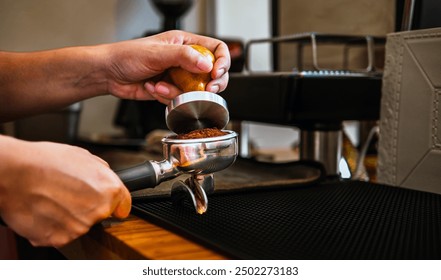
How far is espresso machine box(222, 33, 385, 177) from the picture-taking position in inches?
41.3

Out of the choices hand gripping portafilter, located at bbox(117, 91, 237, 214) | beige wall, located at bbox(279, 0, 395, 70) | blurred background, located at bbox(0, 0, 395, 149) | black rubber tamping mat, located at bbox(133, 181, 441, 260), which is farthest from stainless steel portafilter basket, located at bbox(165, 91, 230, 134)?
blurred background, located at bbox(0, 0, 395, 149)

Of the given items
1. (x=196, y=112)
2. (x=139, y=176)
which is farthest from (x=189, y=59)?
(x=139, y=176)

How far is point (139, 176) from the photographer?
67 centimetres

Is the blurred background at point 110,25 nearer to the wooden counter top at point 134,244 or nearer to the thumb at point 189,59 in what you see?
the thumb at point 189,59

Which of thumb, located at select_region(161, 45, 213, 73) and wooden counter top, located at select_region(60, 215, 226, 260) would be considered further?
thumb, located at select_region(161, 45, 213, 73)

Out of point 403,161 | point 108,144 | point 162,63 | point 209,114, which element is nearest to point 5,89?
point 162,63

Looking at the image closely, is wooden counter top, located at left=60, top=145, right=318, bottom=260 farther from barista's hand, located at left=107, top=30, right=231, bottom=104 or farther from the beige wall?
the beige wall

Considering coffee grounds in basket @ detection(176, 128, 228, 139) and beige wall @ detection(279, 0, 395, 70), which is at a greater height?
beige wall @ detection(279, 0, 395, 70)

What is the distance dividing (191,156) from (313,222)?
17 centimetres

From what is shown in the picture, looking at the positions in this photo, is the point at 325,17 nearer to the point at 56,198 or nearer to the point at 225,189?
A: the point at 225,189

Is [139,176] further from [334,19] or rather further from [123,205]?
[334,19]

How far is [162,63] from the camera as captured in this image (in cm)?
84

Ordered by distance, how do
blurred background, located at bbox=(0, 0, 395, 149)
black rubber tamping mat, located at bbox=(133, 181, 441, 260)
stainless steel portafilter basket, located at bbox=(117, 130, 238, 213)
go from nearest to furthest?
black rubber tamping mat, located at bbox=(133, 181, 441, 260)
stainless steel portafilter basket, located at bbox=(117, 130, 238, 213)
blurred background, located at bbox=(0, 0, 395, 149)

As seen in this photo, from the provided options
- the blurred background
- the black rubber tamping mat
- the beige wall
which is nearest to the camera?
the black rubber tamping mat
